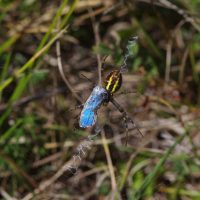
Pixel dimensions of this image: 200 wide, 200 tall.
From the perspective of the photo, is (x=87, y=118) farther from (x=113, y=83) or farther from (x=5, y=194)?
(x=5, y=194)

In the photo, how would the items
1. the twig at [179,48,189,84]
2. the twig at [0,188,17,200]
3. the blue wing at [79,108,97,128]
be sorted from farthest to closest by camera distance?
the twig at [179,48,189,84]
the twig at [0,188,17,200]
the blue wing at [79,108,97,128]

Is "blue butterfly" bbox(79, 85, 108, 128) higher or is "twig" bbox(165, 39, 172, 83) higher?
"blue butterfly" bbox(79, 85, 108, 128)

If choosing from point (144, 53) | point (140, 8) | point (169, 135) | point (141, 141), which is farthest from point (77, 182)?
point (140, 8)

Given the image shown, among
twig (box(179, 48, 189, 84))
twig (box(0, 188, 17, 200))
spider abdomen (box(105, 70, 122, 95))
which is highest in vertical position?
spider abdomen (box(105, 70, 122, 95))

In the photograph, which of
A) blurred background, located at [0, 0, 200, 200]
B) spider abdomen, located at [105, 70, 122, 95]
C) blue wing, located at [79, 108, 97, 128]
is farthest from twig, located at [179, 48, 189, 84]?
blue wing, located at [79, 108, 97, 128]

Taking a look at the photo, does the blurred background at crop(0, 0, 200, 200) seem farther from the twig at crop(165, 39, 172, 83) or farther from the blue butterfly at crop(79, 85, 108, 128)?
the blue butterfly at crop(79, 85, 108, 128)

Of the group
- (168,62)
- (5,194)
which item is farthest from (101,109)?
(5,194)
